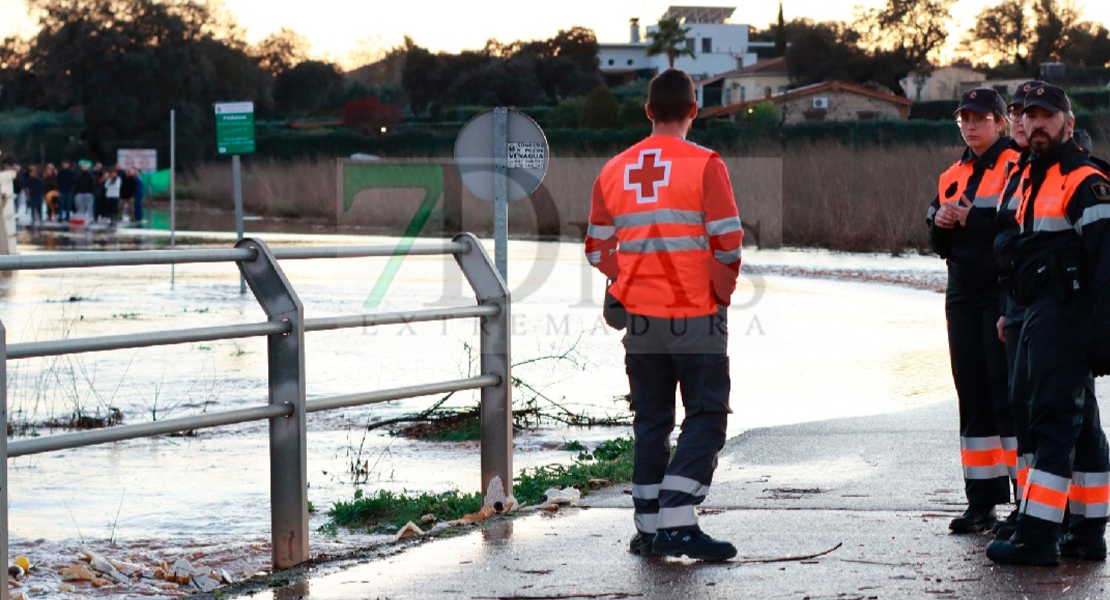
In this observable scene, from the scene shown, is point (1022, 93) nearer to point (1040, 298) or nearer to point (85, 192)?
point (1040, 298)

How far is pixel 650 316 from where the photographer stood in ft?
20.4

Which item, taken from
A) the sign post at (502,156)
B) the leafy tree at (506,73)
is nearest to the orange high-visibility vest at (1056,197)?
the sign post at (502,156)

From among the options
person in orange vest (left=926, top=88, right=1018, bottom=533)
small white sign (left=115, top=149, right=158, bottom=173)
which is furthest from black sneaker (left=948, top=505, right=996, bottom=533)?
small white sign (left=115, top=149, right=158, bottom=173)

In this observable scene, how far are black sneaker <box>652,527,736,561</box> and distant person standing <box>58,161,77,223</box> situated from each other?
44112 millimetres

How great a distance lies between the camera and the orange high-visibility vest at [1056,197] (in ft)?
19.3

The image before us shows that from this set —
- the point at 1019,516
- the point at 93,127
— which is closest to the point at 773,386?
the point at 1019,516

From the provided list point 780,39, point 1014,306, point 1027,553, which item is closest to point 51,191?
point 1014,306

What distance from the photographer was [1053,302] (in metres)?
5.94

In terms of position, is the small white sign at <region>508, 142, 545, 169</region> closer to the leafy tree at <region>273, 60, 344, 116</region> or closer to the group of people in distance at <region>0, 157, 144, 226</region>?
the group of people in distance at <region>0, 157, 144, 226</region>

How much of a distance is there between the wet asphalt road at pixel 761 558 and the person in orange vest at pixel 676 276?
0.30m

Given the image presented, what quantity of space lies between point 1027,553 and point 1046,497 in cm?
22

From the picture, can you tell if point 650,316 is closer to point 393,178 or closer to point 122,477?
point 122,477

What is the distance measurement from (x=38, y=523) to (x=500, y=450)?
8.18ft

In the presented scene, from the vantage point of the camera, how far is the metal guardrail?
5523mm
